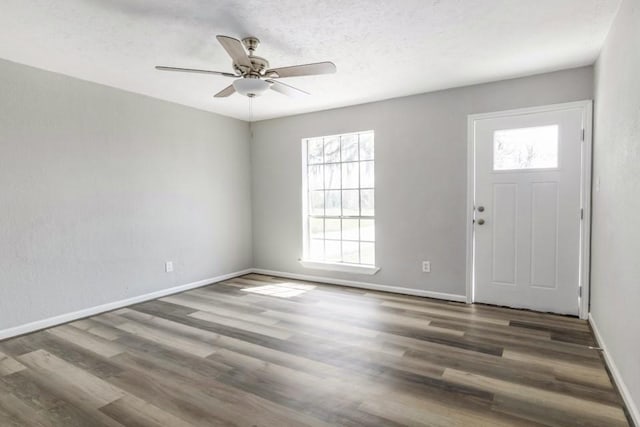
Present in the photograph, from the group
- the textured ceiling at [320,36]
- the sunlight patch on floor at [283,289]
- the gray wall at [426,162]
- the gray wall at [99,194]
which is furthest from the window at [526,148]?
the gray wall at [99,194]

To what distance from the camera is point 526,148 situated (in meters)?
3.54

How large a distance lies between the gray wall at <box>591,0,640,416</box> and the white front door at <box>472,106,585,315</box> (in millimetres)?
371

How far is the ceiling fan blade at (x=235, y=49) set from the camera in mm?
2131

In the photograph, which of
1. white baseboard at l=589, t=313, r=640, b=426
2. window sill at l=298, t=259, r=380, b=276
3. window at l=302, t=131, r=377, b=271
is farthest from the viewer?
window at l=302, t=131, r=377, b=271

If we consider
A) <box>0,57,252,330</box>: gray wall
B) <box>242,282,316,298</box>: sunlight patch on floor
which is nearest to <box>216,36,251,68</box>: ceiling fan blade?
<box>0,57,252,330</box>: gray wall

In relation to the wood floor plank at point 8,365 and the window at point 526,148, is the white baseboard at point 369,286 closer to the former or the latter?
the window at point 526,148

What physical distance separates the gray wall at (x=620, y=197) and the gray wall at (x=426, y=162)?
2.63 ft

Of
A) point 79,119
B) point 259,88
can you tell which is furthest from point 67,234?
point 259,88

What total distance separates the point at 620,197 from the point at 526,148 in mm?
1486

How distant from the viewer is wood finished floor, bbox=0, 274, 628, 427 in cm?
189

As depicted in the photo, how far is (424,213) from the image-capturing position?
410 centimetres

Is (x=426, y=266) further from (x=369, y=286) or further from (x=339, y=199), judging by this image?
(x=339, y=199)

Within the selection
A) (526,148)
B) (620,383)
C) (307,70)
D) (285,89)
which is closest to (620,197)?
(620,383)

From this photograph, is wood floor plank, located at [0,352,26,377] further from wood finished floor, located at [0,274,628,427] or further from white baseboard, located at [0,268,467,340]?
white baseboard, located at [0,268,467,340]
